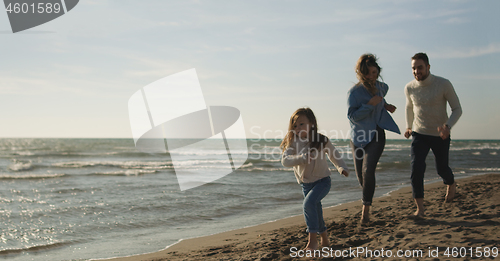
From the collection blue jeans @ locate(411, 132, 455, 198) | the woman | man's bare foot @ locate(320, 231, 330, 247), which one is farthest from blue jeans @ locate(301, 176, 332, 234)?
blue jeans @ locate(411, 132, 455, 198)

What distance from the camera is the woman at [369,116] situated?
3436 millimetres

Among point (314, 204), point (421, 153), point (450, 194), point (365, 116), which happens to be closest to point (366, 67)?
point (365, 116)

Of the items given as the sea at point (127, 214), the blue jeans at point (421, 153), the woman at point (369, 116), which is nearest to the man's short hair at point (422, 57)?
the woman at point (369, 116)

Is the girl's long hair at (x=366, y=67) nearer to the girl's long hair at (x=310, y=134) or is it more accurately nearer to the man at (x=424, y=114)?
the man at (x=424, y=114)

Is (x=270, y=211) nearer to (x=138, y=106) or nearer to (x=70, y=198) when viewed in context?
(x=138, y=106)

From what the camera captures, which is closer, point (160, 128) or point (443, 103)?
→ point (443, 103)

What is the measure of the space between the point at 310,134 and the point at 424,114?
5.06ft

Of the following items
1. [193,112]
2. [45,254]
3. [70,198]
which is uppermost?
[193,112]

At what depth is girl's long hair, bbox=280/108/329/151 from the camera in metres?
2.96

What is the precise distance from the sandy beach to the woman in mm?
502

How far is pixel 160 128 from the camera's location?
5.68m

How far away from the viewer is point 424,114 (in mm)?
3682

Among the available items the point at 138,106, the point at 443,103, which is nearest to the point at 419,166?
the point at 443,103

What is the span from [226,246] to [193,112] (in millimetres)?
2656
